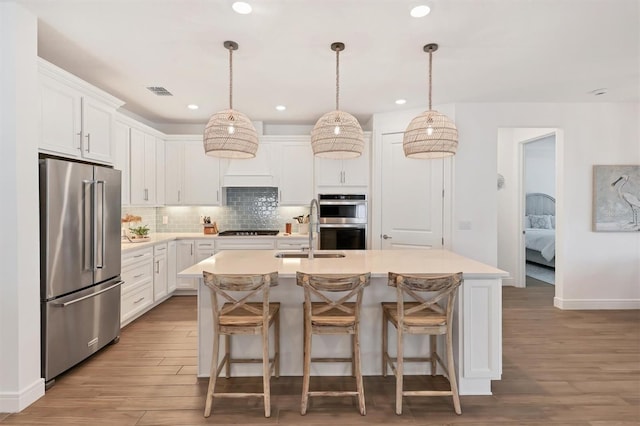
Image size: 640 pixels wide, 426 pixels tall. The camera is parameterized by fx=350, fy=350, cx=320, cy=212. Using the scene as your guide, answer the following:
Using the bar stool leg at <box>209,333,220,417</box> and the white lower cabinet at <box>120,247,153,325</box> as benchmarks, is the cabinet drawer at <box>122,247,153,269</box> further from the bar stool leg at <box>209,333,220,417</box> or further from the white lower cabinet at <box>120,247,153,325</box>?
the bar stool leg at <box>209,333,220,417</box>

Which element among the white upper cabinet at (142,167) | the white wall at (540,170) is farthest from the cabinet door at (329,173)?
the white wall at (540,170)

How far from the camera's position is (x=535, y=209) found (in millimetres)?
9008

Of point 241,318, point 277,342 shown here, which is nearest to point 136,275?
point 277,342

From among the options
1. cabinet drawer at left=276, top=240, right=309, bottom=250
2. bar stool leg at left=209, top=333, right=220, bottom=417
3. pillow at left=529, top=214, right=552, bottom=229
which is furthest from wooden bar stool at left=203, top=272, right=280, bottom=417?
pillow at left=529, top=214, right=552, bottom=229

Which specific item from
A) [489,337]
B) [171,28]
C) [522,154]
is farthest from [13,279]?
[522,154]

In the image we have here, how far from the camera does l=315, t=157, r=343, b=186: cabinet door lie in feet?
17.0

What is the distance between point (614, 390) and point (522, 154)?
408 cm

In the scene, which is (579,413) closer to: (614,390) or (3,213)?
(614,390)

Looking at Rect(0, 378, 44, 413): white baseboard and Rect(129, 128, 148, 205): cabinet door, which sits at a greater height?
Rect(129, 128, 148, 205): cabinet door

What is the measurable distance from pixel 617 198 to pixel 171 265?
5.98m

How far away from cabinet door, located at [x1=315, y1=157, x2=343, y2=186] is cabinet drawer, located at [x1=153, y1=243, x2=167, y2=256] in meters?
2.31

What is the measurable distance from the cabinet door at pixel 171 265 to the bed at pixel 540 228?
6.73m

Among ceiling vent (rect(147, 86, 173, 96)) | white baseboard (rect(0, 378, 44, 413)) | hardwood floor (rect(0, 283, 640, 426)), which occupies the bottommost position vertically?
hardwood floor (rect(0, 283, 640, 426))

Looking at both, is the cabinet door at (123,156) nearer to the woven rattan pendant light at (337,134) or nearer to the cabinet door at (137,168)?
the cabinet door at (137,168)
